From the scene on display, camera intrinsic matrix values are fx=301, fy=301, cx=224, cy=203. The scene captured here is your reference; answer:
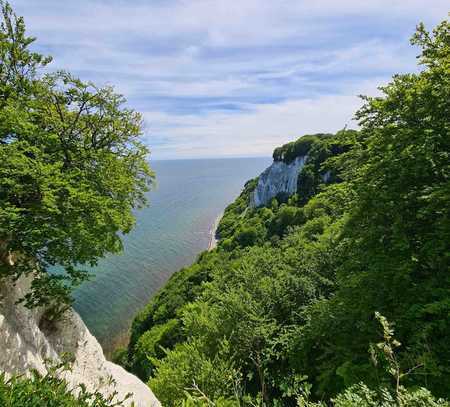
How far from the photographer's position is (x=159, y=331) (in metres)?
40.9

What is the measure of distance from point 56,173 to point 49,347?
24.9ft

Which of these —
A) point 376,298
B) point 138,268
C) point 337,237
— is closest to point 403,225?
point 376,298

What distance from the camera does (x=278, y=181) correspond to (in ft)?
291

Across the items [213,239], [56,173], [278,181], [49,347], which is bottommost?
[213,239]

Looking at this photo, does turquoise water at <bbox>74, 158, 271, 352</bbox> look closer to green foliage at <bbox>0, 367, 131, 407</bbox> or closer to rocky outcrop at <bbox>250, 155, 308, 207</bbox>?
green foliage at <bbox>0, 367, 131, 407</bbox>

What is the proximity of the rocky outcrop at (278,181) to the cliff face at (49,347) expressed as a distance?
66.4 meters

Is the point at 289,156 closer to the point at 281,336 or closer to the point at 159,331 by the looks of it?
the point at 159,331

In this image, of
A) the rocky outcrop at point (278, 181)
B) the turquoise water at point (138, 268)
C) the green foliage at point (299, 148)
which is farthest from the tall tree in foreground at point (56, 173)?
the green foliage at point (299, 148)

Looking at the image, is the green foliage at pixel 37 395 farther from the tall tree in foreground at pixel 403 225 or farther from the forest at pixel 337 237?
the tall tree in foreground at pixel 403 225

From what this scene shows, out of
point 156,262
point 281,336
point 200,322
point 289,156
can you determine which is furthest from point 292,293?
point 289,156

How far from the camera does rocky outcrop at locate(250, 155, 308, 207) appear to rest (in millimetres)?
80562

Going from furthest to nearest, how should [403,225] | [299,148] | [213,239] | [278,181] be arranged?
[213,239]
[278,181]
[299,148]
[403,225]

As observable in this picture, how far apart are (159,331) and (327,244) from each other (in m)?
29.2

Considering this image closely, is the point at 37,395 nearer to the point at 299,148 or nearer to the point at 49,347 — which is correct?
the point at 49,347
